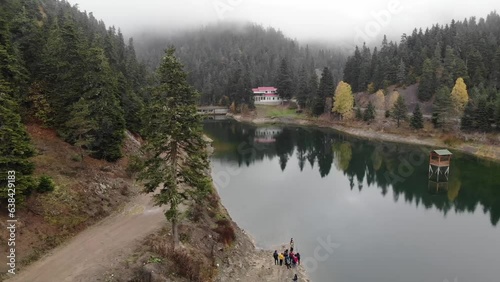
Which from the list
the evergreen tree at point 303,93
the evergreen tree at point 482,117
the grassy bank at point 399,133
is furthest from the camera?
the evergreen tree at point 303,93

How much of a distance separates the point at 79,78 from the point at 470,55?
376ft

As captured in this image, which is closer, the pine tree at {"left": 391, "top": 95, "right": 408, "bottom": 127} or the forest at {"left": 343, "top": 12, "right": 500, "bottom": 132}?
the forest at {"left": 343, "top": 12, "right": 500, "bottom": 132}

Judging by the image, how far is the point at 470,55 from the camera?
11662 cm

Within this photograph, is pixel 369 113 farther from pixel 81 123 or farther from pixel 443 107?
pixel 81 123

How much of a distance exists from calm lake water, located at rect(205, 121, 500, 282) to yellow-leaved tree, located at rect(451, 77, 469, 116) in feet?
57.4

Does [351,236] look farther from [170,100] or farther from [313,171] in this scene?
[313,171]

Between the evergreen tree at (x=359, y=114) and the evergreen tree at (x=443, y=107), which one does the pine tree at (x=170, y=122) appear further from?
the evergreen tree at (x=359, y=114)

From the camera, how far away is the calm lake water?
118 ft

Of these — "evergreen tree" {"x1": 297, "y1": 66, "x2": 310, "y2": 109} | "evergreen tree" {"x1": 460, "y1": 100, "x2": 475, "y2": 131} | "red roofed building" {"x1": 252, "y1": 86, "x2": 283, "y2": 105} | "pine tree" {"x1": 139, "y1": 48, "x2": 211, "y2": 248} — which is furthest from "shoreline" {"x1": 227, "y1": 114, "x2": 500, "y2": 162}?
"pine tree" {"x1": 139, "y1": 48, "x2": 211, "y2": 248}

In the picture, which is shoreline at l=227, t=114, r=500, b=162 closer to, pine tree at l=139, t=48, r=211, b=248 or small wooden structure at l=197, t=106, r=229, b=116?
small wooden structure at l=197, t=106, r=229, b=116

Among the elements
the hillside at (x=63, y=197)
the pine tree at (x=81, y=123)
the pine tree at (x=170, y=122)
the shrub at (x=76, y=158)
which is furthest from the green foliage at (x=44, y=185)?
the pine tree at (x=170, y=122)

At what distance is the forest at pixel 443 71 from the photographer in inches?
3593

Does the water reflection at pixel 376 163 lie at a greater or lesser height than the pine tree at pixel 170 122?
lesser

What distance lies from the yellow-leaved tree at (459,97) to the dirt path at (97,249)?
287 feet
